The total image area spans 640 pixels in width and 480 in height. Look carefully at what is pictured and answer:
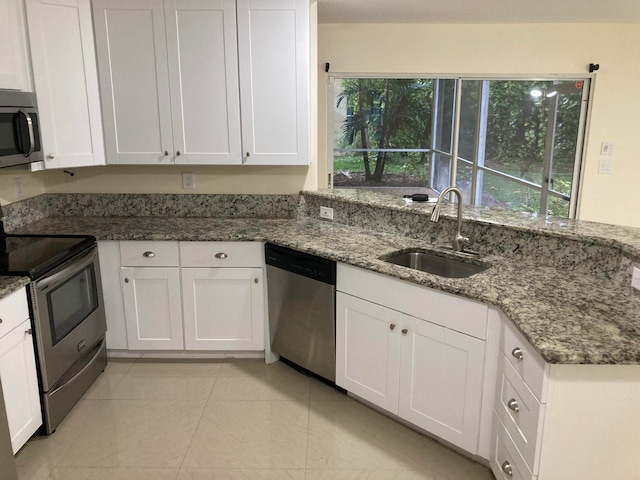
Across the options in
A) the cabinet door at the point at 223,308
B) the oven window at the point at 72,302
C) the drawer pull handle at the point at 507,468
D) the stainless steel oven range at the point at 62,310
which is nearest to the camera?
the drawer pull handle at the point at 507,468

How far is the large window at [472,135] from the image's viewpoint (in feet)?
15.3

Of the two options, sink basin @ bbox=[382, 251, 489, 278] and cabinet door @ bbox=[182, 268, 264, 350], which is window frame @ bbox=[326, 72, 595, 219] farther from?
sink basin @ bbox=[382, 251, 489, 278]

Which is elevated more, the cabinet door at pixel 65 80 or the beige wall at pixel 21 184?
the cabinet door at pixel 65 80

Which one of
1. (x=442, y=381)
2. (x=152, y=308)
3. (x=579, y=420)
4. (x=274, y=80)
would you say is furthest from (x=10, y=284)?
(x=579, y=420)

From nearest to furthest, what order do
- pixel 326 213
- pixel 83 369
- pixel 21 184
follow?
pixel 83 369, pixel 21 184, pixel 326 213

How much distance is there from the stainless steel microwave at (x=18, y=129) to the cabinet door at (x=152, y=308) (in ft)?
2.80

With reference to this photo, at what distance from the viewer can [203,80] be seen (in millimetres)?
Answer: 3020

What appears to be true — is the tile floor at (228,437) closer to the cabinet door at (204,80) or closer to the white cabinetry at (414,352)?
the white cabinetry at (414,352)

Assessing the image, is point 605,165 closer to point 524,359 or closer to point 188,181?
point 524,359

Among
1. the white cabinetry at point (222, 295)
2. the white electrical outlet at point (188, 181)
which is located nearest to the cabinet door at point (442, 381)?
the white cabinetry at point (222, 295)

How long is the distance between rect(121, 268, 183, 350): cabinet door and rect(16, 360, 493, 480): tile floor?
21 centimetres

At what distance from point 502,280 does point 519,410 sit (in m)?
0.58

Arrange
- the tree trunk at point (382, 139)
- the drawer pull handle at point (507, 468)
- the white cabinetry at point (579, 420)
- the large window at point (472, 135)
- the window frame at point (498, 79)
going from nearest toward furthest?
the white cabinetry at point (579, 420) < the drawer pull handle at point (507, 468) < the window frame at point (498, 79) < the large window at point (472, 135) < the tree trunk at point (382, 139)

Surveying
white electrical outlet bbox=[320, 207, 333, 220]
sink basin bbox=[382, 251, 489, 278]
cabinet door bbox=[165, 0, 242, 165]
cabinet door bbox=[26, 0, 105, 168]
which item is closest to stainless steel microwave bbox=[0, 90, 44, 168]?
cabinet door bbox=[26, 0, 105, 168]
